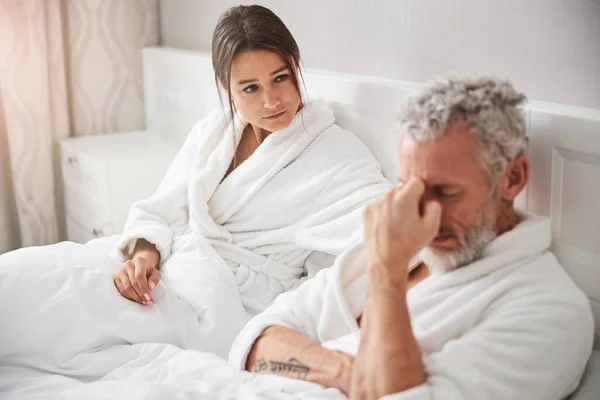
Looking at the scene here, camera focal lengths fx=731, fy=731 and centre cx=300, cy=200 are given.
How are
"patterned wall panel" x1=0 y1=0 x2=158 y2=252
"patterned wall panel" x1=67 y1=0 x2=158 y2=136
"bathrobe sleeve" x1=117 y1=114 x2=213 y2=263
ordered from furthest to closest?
1. "patterned wall panel" x1=67 y1=0 x2=158 y2=136
2. "patterned wall panel" x1=0 y1=0 x2=158 y2=252
3. "bathrobe sleeve" x1=117 y1=114 x2=213 y2=263

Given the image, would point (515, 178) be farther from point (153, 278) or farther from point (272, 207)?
point (153, 278)

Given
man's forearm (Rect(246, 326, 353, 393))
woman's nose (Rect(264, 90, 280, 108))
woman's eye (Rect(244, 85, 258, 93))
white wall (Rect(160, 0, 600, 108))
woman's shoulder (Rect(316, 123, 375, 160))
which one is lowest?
man's forearm (Rect(246, 326, 353, 393))

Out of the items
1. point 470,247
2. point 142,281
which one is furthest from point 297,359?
point 142,281

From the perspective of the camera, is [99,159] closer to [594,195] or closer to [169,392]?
[169,392]

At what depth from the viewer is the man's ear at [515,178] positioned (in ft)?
3.96

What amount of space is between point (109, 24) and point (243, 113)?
159 cm

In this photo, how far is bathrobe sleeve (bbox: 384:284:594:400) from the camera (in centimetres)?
108

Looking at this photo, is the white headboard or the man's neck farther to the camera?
the white headboard

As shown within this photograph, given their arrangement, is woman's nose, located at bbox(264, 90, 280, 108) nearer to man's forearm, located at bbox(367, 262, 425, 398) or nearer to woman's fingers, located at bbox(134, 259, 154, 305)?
woman's fingers, located at bbox(134, 259, 154, 305)

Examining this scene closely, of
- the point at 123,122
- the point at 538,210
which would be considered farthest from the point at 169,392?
the point at 123,122

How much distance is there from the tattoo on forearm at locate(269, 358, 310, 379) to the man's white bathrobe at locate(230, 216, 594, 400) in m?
0.07

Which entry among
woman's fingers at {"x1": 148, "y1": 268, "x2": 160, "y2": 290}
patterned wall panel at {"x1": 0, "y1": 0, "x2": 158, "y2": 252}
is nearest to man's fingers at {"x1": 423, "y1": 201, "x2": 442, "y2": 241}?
woman's fingers at {"x1": 148, "y1": 268, "x2": 160, "y2": 290}

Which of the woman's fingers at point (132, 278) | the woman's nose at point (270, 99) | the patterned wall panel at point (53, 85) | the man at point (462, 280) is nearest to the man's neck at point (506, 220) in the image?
the man at point (462, 280)

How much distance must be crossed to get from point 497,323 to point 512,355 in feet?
0.17
